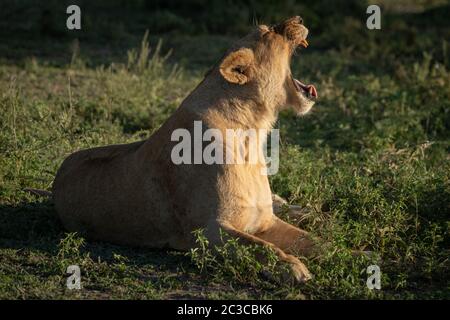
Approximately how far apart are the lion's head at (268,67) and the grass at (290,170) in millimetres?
797

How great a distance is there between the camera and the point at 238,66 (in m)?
5.47

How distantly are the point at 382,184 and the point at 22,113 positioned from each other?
9.99ft

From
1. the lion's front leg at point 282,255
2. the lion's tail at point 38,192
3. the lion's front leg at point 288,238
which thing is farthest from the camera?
the lion's tail at point 38,192

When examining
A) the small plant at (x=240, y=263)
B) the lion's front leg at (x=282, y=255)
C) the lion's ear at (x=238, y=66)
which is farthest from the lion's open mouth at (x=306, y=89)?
the small plant at (x=240, y=263)

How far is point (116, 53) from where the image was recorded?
11070 mm

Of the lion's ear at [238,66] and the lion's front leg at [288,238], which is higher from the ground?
the lion's ear at [238,66]

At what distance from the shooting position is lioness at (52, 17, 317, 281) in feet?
17.3

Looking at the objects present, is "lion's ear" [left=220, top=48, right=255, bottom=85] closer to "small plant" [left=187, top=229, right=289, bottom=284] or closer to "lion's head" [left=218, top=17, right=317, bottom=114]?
"lion's head" [left=218, top=17, right=317, bottom=114]

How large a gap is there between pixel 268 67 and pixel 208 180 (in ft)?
2.74

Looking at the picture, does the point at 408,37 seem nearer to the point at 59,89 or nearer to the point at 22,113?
the point at 59,89

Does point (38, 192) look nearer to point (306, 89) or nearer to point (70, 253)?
point (70, 253)

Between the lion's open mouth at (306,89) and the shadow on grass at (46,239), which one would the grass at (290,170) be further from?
the lion's open mouth at (306,89)

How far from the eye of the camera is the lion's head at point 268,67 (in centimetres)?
546

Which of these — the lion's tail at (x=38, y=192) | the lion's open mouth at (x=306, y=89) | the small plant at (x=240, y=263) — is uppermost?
the lion's open mouth at (x=306, y=89)
